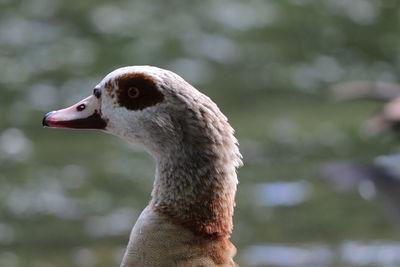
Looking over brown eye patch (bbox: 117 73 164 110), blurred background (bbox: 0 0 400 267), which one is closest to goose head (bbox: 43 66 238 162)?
brown eye patch (bbox: 117 73 164 110)

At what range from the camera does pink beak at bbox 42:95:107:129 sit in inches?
156

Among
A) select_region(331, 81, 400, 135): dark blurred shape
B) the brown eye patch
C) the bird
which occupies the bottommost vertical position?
the bird

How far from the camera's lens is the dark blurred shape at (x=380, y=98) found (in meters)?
8.79

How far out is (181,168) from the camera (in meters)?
3.79

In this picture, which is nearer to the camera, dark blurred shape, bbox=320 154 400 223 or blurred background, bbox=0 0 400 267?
dark blurred shape, bbox=320 154 400 223

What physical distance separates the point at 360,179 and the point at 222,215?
4864 mm

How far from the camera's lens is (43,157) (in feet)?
31.3

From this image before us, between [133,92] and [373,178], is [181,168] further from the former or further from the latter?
[373,178]

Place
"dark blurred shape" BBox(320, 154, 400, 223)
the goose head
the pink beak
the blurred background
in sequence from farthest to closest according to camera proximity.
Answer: the blurred background → "dark blurred shape" BBox(320, 154, 400, 223) → the pink beak → the goose head

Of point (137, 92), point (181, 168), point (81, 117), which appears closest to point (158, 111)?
point (137, 92)

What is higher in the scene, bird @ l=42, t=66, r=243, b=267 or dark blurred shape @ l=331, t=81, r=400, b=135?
dark blurred shape @ l=331, t=81, r=400, b=135

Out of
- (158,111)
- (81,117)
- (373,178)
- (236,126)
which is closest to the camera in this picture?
(158,111)

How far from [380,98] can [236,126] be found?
1.38 metres

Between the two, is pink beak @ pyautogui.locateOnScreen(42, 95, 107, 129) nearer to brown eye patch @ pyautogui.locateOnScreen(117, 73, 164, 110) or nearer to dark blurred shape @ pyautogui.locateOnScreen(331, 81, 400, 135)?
brown eye patch @ pyautogui.locateOnScreen(117, 73, 164, 110)
